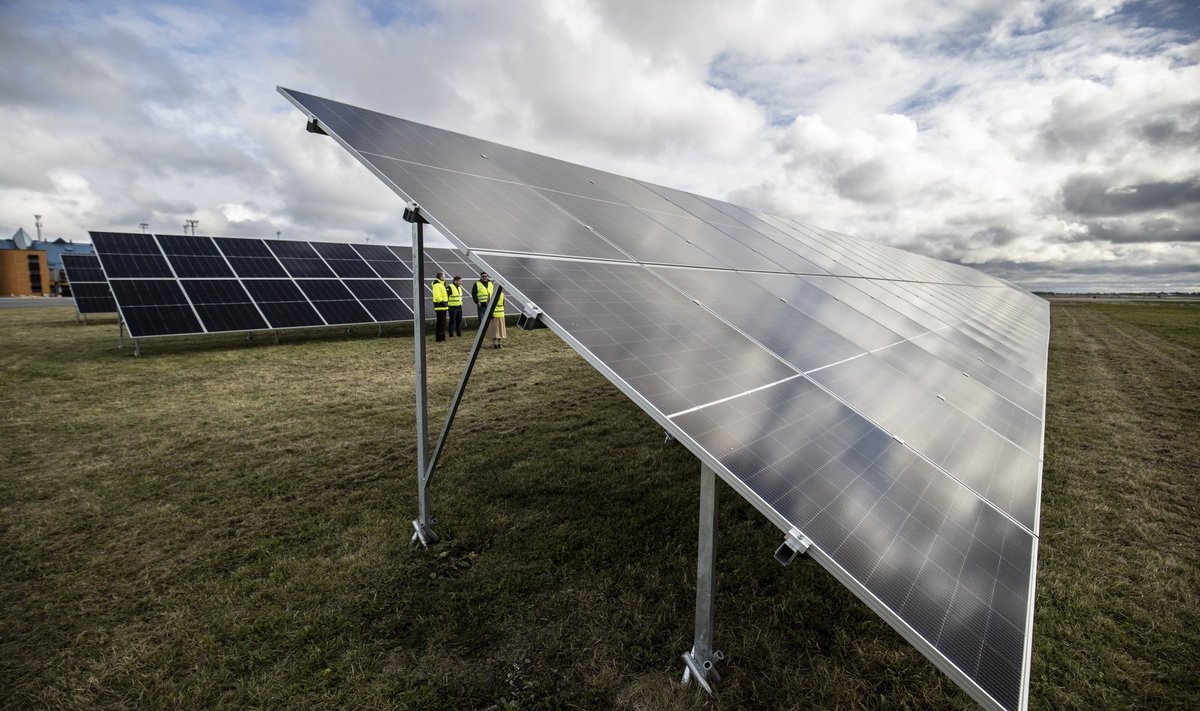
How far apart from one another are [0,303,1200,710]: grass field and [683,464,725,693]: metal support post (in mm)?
125

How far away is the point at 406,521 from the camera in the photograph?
551 centimetres

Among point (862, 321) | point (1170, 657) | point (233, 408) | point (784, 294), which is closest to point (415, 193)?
point (784, 294)

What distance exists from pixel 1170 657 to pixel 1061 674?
3.34 ft

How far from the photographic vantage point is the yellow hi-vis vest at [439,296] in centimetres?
1619

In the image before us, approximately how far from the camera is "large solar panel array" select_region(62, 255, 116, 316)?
1847 cm

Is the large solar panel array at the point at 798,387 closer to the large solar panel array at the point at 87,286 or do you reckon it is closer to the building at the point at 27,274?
the large solar panel array at the point at 87,286

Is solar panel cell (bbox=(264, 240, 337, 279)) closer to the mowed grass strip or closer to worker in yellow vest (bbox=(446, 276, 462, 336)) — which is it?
worker in yellow vest (bbox=(446, 276, 462, 336))

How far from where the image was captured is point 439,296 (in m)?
16.5

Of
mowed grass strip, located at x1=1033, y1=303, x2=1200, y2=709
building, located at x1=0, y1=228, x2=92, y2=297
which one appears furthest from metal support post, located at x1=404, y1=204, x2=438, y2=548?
building, located at x1=0, y1=228, x2=92, y2=297

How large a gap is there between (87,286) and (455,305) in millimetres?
15286

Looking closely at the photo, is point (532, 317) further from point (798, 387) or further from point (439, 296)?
point (439, 296)

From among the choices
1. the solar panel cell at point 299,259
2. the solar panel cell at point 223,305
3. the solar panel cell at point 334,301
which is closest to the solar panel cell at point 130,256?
the solar panel cell at point 223,305

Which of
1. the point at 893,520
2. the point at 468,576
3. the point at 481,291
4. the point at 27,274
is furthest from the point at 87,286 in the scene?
the point at 27,274

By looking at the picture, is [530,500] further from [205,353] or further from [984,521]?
[205,353]
